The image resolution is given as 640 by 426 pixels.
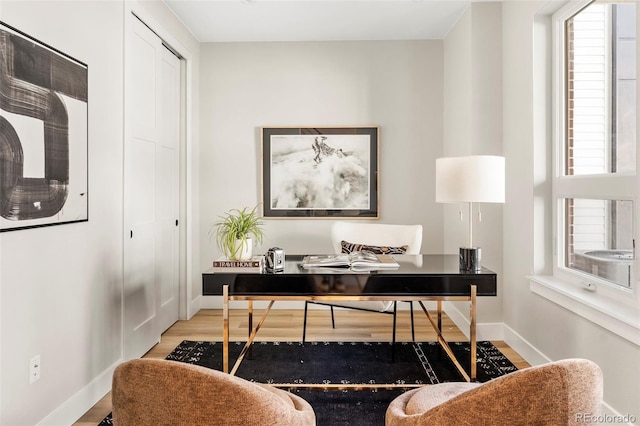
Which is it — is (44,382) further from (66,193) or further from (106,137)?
(106,137)

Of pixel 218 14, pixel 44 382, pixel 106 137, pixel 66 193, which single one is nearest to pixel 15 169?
pixel 66 193

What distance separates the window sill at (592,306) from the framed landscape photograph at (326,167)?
1760 millimetres

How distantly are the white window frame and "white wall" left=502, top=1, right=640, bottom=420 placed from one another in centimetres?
6

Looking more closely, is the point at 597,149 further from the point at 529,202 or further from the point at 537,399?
the point at 537,399

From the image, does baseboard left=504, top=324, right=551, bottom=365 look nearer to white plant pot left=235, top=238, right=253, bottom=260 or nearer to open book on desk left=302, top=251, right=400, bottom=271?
open book on desk left=302, top=251, right=400, bottom=271

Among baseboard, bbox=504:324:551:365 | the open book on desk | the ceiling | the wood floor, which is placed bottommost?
the wood floor

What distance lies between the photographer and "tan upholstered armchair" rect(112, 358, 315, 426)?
1.04 metres

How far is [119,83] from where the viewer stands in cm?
255

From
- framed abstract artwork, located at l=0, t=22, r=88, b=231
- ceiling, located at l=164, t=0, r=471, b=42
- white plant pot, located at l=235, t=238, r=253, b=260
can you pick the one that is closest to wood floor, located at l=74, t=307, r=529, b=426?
white plant pot, located at l=235, t=238, r=253, b=260

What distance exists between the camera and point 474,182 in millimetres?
2258

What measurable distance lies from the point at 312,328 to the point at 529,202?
2.00m

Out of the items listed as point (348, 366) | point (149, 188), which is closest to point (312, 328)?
point (348, 366)

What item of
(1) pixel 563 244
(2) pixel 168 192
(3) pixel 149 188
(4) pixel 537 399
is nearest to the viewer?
(4) pixel 537 399

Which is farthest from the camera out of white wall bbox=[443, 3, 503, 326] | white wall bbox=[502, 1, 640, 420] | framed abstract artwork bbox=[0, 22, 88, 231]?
white wall bbox=[443, 3, 503, 326]
